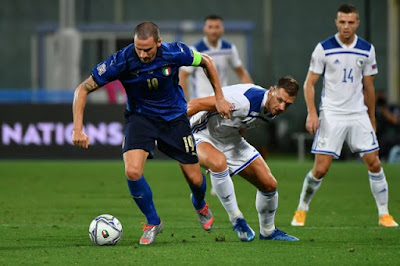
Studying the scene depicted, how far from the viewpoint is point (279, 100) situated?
915 cm

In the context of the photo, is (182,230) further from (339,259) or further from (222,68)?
(222,68)

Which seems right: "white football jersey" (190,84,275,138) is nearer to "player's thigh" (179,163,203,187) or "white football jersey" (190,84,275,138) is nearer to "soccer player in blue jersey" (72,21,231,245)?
"soccer player in blue jersey" (72,21,231,245)

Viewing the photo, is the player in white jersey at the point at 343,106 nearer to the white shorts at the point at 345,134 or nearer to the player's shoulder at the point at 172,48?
the white shorts at the point at 345,134

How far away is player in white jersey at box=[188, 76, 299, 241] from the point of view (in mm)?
9398

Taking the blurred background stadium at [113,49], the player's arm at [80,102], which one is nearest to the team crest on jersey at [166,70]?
the player's arm at [80,102]

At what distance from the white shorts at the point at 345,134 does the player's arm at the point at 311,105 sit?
8.1 inches

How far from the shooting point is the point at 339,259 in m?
8.25

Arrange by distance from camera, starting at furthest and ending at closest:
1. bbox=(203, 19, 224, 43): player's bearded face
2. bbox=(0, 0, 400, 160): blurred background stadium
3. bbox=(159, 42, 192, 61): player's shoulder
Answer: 1. bbox=(0, 0, 400, 160): blurred background stadium
2. bbox=(203, 19, 224, 43): player's bearded face
3. bbox=(159, 42, 192, 61): player's shoulder

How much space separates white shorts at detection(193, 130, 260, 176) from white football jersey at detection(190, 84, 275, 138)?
57 millimetres

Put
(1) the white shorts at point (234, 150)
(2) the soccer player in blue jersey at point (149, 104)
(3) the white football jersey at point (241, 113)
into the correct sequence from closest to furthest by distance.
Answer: (2) the soccer player in blue jersey at point (149, 104) → (3) the white football jersey at point (241, 113) → (1) the white shorts at point (234, 150)

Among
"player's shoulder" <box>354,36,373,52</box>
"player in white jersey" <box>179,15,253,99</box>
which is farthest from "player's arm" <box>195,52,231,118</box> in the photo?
"player in white jersey" <box>179,15,253,99</box>

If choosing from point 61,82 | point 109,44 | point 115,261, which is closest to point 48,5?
point 109,44

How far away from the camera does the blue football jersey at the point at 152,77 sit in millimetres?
9039

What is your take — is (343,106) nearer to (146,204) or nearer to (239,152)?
(239,152)
